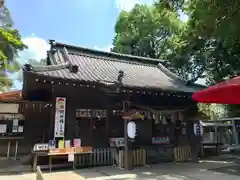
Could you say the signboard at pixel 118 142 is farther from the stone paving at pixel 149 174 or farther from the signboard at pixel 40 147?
the signboard at pixel 40 147

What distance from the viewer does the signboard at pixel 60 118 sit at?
Answer: 9445mm

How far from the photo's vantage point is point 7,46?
14852 millimetres

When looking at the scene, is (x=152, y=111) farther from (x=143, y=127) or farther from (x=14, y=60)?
(x=14, y=60)

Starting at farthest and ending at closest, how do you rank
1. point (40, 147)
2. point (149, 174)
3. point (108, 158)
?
point (108, 158) < point (40, 147) < point (149, 174)

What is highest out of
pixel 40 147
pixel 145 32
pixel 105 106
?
pixel 145 32

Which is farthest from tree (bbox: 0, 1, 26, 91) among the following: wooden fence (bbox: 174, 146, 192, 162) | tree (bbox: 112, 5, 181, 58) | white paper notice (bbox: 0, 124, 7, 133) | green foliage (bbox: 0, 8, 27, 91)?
tree (bbox: 112, 5, 181, 58)

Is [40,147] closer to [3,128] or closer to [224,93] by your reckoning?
[3,128]

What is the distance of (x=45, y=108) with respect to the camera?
12.9 meters

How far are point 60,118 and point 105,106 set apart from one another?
2.21m

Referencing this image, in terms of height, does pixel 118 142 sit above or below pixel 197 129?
below

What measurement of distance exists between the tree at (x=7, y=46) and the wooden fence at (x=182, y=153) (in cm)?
1049

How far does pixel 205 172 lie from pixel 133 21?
22.6 m

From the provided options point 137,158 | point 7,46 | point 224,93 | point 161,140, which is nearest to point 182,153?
point 161,140

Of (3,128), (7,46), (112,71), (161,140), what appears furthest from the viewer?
(7,46)
